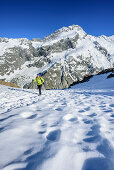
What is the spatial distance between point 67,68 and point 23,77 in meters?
80.3

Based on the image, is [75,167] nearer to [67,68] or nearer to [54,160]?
[54,160]

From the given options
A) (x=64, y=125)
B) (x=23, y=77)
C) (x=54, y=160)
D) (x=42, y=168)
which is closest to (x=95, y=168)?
(x=54, y=160)

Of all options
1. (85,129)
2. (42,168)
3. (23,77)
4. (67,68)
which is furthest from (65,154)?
(23,77)

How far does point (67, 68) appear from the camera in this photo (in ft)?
607

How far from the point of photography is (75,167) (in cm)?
135

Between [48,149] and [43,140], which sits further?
[43,140]

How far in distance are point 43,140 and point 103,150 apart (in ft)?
3.33

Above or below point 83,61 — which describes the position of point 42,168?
below

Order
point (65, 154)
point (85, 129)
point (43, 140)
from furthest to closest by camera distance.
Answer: point (85, 129) → point (43, 140) → point (65, 154)

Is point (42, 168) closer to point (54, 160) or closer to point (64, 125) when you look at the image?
point (54, 160)

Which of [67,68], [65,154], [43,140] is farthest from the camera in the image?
[67,68]

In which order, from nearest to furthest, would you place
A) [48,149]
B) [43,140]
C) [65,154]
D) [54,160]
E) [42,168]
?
[42,168] → [54,160] → [65,154] → [48,149] → [43,140]

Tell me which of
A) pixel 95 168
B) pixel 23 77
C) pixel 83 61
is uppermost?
pixel 83 61

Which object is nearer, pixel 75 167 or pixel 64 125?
pixel 75 167
